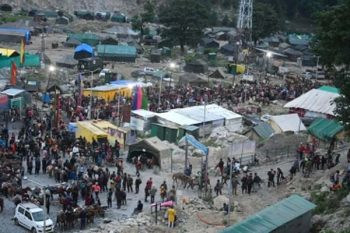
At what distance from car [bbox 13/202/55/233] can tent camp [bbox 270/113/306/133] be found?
797 inches

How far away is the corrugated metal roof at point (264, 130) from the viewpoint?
39.2m

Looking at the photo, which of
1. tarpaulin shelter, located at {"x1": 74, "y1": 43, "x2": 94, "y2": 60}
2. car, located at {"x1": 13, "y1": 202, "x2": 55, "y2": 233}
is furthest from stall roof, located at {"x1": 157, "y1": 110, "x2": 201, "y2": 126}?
tarpaulin shelter, located at {"x1": 74, "y1": 43, "x2": 94, "y2": 60}

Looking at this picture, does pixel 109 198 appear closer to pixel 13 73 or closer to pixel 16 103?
pixel 16 103

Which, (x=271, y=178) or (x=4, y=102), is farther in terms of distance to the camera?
(x=4, y=102)

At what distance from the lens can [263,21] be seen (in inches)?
3346

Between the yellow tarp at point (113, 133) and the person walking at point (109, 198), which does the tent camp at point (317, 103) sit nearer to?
the yellow tarp at point (113, 133)

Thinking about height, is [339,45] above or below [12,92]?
above

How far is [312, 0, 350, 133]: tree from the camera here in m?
27.0

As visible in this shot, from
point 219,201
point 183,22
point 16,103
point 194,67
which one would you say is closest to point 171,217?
point 219,201

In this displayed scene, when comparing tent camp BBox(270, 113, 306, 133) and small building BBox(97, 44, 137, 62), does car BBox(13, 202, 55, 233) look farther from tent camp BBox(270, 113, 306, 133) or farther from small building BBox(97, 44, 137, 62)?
small building BBox(97, 44, 137, 62)

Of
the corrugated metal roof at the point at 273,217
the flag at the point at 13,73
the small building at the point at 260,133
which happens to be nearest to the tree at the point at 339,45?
the corrugated metal roof at the point at 273,217

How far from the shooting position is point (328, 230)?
21703 millimetres

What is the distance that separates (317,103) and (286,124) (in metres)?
3.26

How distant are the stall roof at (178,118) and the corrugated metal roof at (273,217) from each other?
15.8 meters
